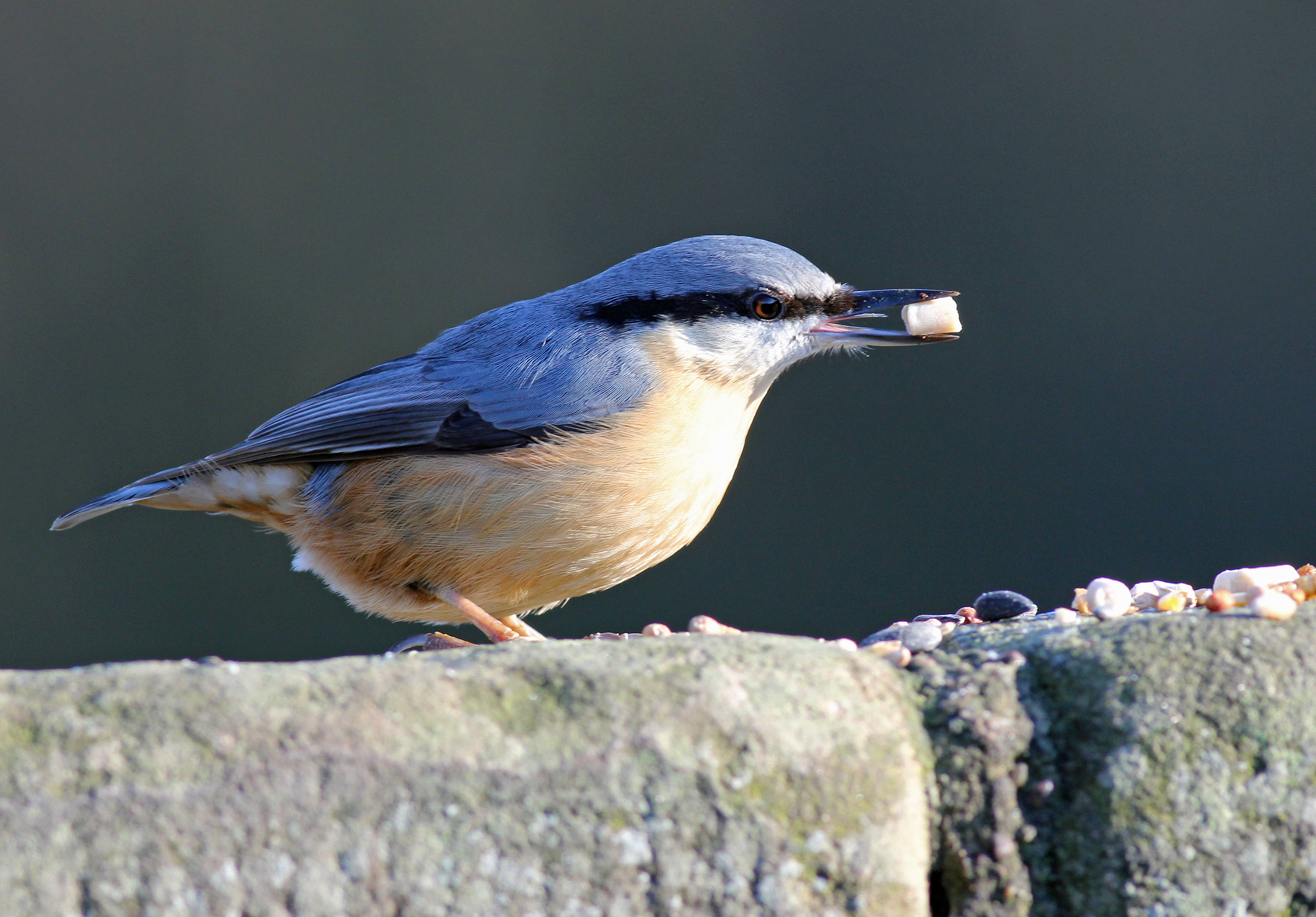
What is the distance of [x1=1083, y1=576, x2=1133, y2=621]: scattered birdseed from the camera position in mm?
1628

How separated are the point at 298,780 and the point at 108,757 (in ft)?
0.51

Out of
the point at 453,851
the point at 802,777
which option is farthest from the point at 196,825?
the point at 802,777

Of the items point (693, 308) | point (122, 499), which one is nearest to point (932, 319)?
point (693, 308)

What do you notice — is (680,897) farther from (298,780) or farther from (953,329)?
(953,329)

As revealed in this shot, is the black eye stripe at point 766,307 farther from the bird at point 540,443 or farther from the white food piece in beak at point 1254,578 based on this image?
the white food piece in beak at point 1254,578

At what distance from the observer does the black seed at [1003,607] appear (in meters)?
1.88

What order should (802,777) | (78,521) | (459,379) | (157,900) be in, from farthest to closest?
(78,521) → (459,379) → (802,777) → (157,900)

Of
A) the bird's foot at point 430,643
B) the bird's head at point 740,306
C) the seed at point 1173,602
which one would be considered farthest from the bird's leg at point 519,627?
the seed at point 1173,602

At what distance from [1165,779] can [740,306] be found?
143 cm

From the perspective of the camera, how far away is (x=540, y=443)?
6.92ft

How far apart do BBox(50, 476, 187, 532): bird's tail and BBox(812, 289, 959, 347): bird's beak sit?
4.50 ft

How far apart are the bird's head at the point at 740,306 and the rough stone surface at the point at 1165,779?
123 cm

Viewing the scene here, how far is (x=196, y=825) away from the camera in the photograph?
94cm

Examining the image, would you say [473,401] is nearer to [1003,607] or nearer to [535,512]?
[535,512]
